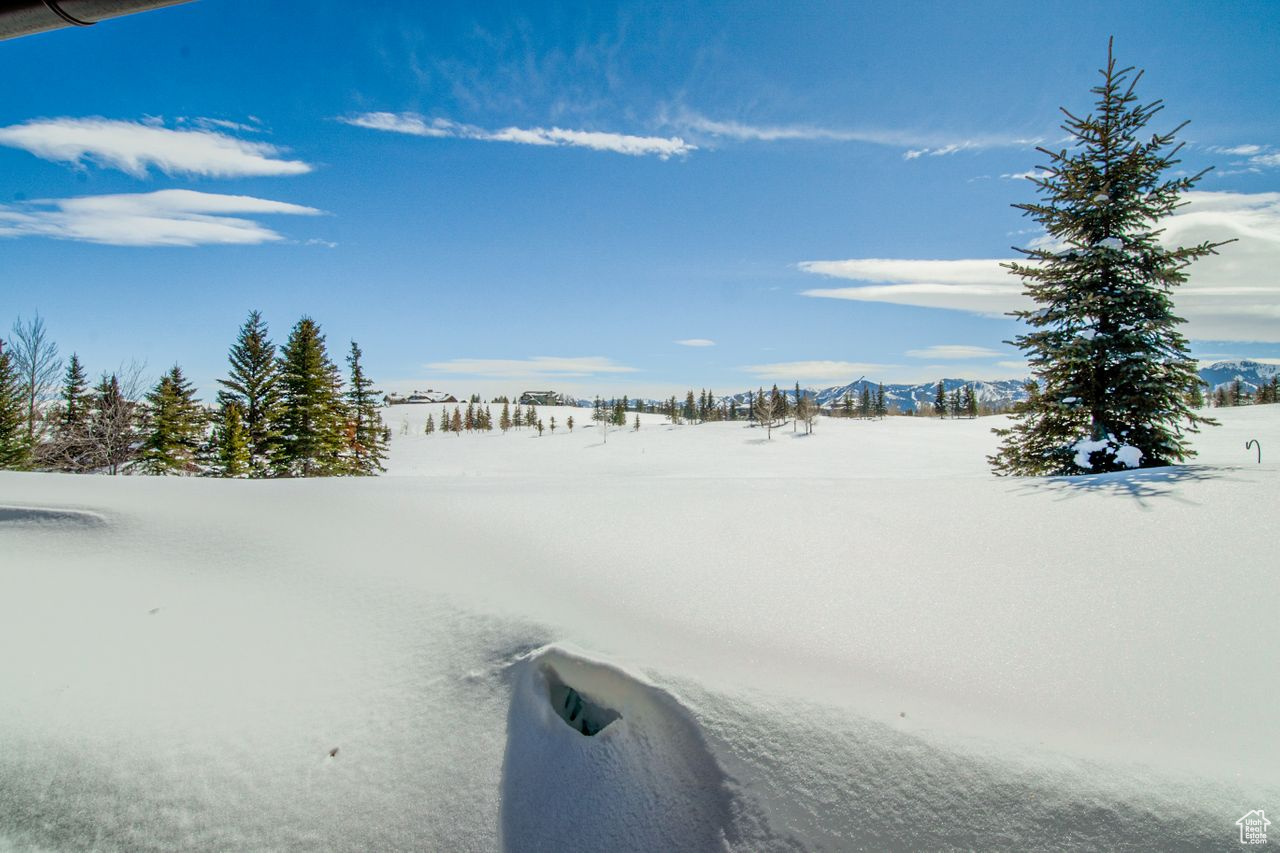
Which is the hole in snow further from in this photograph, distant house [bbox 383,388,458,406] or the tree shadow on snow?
distant house [bbox 383,388,458,406]

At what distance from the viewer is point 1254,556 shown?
10.3 feet

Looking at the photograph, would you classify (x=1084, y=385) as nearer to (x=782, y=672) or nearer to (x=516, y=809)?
(x=782, y=672)

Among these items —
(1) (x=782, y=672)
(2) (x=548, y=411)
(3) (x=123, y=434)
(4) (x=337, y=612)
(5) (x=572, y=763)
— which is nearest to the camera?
(5) (x=572, y=763)

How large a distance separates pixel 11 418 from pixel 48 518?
27494mm

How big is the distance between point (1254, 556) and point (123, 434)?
114ft

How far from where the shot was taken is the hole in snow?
240 centimetres

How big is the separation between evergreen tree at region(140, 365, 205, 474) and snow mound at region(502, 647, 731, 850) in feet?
99.3

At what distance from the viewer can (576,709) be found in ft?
8.13

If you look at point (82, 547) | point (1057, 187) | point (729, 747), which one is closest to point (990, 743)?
point (729, 747)

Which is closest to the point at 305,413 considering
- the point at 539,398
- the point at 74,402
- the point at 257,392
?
the point at 257,392

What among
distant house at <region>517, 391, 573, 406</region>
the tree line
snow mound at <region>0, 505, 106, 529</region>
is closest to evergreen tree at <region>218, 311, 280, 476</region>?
the tree line

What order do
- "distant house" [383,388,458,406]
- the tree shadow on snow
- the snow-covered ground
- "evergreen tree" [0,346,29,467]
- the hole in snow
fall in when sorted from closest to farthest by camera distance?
the snow-covered ground → the hole in snow → the tree shadow on snow → "evergreen tree" [0,346,29,467] → "distant house" [383,388,458,406]

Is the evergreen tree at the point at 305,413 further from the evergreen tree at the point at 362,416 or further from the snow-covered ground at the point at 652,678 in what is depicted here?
the snow-covered ground at the point at 652,678

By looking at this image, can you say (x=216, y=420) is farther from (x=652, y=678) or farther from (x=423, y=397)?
(x=423, y=397)
